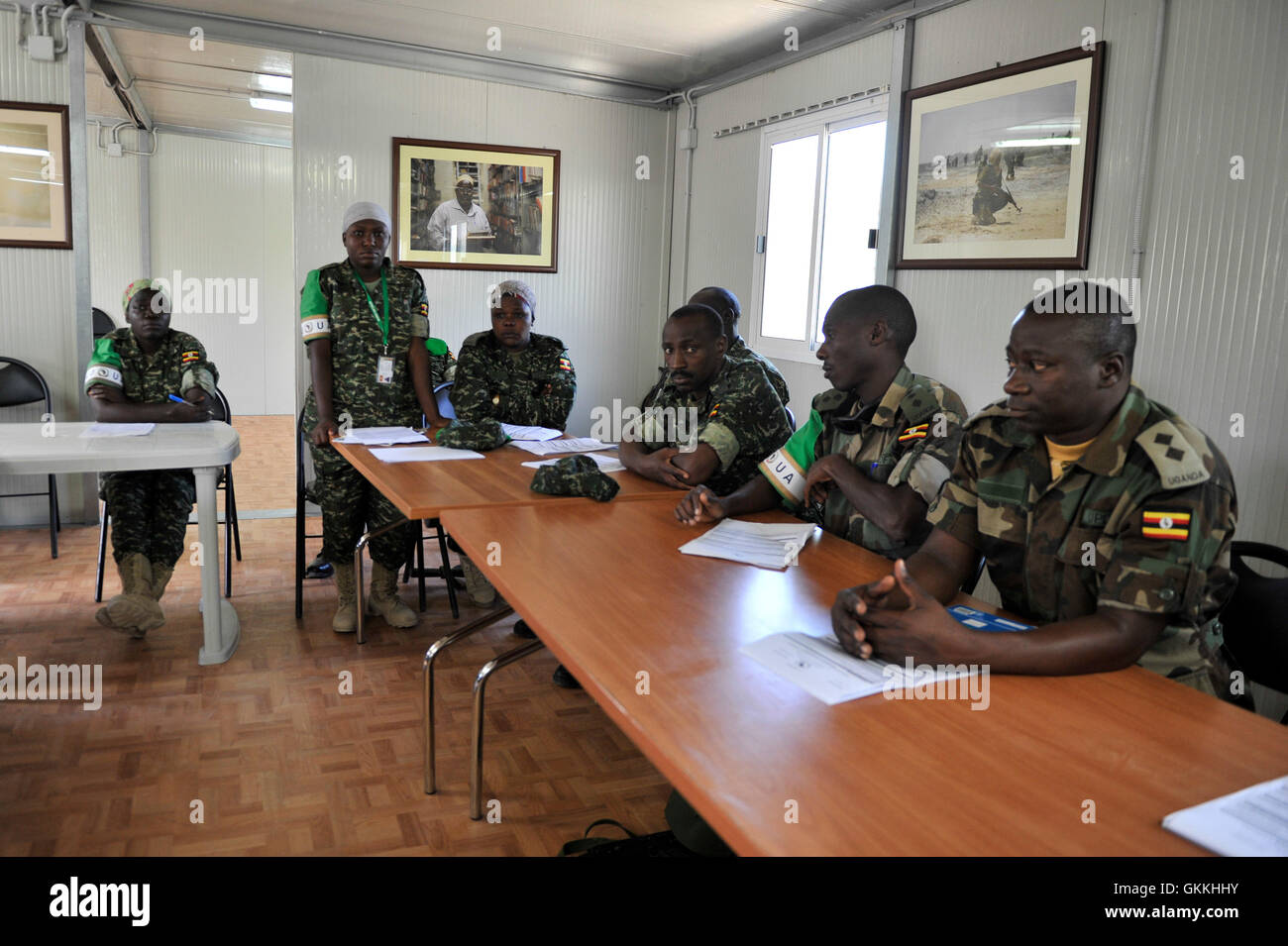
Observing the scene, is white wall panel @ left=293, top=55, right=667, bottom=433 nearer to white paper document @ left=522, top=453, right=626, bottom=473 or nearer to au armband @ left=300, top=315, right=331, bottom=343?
au armband @ left=300, top=315, right=331, bottom=343

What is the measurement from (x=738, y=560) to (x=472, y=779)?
0.92m

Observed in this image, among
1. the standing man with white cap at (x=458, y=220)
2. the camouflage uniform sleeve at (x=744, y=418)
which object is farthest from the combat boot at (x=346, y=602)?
the standing man with white cap at (x=458, y=220)

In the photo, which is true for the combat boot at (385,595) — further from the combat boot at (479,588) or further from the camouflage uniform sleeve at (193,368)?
the camouflage uniform sleeve at (193,368)

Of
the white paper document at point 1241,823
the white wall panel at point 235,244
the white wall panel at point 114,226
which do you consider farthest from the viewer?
the white wall panel at point 235,244

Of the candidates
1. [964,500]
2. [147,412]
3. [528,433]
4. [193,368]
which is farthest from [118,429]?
[964,500]

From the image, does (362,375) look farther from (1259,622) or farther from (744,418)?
(1259,622)

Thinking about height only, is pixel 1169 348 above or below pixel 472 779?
above

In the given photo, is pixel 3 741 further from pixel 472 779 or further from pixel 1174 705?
pixel 1174 705

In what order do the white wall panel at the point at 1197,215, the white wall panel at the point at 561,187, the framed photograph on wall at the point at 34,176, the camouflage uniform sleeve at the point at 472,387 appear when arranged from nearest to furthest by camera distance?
the white wall panel at the point at 1197,215 < the camouflage uniform sleeve at the point at 472,387 < the framed photograph on wall at the point at 34,176 < the white wall panel at the point at 561,187

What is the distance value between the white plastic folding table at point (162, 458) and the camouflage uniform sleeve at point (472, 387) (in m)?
0.93

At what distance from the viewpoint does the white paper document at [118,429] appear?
335 cm

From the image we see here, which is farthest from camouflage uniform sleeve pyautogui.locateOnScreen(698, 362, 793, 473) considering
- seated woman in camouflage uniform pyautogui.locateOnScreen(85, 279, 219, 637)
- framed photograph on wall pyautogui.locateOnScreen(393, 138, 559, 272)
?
framed photograph on wall pyautogui.locateOnScreen(393, 138, 559, 272)
